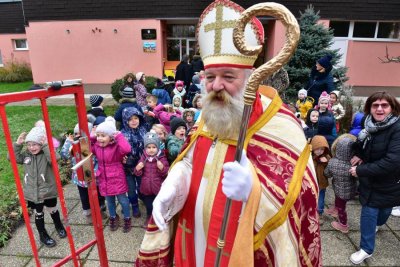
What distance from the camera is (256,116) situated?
6.67 ft

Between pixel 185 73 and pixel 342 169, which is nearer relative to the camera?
pixel 342 169

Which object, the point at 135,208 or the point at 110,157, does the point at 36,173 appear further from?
the point at 135,208

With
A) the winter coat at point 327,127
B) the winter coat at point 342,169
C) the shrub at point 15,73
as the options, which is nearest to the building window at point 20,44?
the shrub at point 15,73

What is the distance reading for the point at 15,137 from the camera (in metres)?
7.94

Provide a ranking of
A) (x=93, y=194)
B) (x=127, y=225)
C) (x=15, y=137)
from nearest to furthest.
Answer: (x=93, y=194)
(x=127, y=225)
(x=15, y=137)

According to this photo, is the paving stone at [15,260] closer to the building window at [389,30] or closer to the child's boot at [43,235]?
the child's boot at [43,235]

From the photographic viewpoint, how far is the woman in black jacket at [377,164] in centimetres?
309

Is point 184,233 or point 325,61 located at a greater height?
point 325,61

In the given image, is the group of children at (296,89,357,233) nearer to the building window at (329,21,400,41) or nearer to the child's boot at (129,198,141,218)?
the child's boot at (129,198,141,218)

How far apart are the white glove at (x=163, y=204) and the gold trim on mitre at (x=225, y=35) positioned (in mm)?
811

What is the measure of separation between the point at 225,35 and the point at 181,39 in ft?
45.6

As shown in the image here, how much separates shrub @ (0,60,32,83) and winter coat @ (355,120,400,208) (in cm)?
2029

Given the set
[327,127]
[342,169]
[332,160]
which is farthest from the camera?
[327,127]

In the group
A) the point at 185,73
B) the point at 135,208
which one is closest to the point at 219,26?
the point at 135,208
